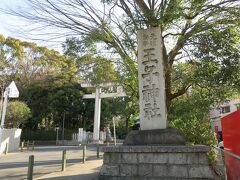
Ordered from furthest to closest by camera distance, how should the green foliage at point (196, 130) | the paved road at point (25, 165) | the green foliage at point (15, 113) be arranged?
1. the green foliage at point (15, 113)
2. the green foliage at point (196, 130)
3. the paved road at point (25, 165)

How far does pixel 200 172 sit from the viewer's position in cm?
655

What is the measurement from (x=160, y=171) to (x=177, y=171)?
16.2 inches

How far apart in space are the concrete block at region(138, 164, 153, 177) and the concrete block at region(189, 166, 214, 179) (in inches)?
38.7

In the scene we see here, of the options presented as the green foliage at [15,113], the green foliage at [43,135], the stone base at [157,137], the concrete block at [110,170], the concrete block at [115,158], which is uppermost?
the green foliage at [15,113]

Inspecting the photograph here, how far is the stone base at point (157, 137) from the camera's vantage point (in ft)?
24.1

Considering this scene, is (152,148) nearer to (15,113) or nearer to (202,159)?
(202,159)

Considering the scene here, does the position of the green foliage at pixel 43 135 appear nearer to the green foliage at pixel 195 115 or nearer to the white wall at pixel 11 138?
the white wall at pixel 11 138

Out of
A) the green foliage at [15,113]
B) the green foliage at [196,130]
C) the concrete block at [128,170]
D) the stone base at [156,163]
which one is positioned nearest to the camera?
the stone base at [156,163]

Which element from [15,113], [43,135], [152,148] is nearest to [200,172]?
[152,148]

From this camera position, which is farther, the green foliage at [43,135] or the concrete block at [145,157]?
the green foliage at [43,135]

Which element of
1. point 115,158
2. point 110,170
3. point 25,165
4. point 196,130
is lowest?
point 25,165

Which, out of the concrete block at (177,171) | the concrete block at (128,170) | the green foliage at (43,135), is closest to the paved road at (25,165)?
the concrete block at (128,170)

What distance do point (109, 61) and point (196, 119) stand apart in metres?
4.41

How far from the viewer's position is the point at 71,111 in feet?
131
